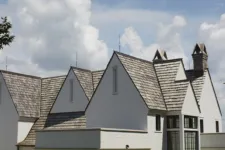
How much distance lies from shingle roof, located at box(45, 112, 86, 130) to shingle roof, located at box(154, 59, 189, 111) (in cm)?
777

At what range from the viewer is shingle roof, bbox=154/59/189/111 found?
34344 millimetres

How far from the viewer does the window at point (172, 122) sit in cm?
3416

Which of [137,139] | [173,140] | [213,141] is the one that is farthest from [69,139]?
[213,141]

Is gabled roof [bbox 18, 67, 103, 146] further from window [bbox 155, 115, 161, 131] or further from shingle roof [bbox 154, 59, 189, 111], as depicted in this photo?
shingle roof [bbox 154, 59, 189, 111]

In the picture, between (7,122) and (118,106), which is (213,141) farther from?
(7,122)

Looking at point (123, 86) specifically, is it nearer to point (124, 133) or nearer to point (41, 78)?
point (124, 133)

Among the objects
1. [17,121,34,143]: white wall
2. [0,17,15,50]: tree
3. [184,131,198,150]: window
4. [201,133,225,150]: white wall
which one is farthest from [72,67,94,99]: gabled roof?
[0,17,15,50]: tree

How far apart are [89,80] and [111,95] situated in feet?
27.0

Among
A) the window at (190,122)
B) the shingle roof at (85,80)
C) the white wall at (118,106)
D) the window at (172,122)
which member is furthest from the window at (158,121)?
the shingle roof at (85,80)

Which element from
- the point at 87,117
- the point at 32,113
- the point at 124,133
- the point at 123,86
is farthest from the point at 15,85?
the point at 124,133

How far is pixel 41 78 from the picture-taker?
47531 millimetres

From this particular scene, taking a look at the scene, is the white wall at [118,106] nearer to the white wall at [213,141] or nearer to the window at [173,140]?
the window at [173,140]

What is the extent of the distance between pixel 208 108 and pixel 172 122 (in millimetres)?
9428

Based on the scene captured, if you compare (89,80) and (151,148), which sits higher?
(89,80)
